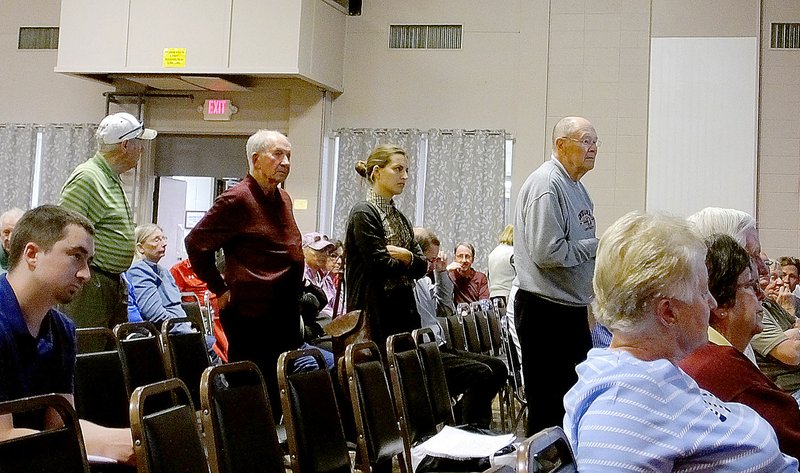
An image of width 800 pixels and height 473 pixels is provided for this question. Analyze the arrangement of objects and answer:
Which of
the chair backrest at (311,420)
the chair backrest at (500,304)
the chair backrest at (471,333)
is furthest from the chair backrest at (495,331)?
the chair backrest at (311,420)

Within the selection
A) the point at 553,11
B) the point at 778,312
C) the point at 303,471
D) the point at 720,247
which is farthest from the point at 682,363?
the point at 553,11

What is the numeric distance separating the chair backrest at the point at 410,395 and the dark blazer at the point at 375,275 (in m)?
0.37

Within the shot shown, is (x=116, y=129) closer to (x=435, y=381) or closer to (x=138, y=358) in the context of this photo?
(x=138, y=358)

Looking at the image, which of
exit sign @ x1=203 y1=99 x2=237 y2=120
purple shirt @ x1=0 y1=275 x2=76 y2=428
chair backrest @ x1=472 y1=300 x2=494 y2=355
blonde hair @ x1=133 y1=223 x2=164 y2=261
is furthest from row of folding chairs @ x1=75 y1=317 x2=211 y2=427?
exit sign @ x1=203 y1=99 x2=237 y2=120

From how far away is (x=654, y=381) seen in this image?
4.44ft

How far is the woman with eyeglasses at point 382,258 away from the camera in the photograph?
3.19 metres

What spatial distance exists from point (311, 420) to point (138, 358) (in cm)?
87

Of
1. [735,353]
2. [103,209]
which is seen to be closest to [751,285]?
[735,353]

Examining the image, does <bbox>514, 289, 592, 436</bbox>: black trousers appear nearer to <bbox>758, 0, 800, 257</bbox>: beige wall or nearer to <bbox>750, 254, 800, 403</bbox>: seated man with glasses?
<bbox>750, 254, 800, 403</bbox>: seated man with glasses

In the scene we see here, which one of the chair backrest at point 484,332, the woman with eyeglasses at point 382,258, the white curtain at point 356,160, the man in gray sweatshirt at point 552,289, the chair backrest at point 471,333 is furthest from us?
the white curtain at point 356,160

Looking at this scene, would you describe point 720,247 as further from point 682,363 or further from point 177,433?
point 177,433

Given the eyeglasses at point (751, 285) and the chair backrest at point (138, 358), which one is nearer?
the eyeglasses at point (751, 285)

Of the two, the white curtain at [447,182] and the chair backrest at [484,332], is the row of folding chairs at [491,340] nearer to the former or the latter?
the chair backrest at [484,332]

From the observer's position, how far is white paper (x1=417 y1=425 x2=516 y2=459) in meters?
2.44
